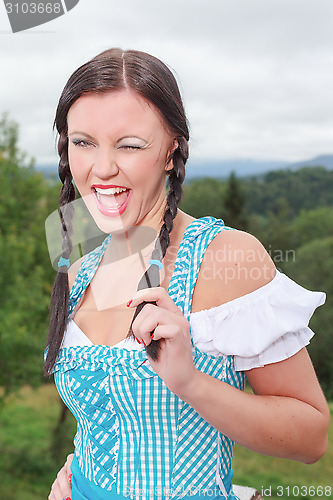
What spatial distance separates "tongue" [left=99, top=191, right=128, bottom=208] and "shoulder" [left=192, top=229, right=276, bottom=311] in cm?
23

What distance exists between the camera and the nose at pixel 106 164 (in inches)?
44.6

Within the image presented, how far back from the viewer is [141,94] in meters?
1.14

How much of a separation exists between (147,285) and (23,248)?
9.85m

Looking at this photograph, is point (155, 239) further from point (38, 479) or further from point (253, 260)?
point (38, 479)

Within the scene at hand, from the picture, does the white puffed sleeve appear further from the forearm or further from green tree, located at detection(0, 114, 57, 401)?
green tree, located at detection(0, 114, 57, 401)

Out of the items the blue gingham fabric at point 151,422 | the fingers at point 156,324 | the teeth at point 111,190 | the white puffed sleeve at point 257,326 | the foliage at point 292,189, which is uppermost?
the teeth at point 111,190

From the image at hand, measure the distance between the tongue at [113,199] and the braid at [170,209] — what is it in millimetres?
110

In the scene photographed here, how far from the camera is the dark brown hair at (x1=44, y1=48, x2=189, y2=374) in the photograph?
1.15 meters

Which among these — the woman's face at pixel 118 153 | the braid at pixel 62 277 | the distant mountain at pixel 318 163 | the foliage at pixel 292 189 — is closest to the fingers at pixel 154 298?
the woman's face at pixel 118 153

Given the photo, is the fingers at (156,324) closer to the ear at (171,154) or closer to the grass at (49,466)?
the ear at (171,154)

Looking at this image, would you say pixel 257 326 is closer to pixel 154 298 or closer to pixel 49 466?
pixel 154 298

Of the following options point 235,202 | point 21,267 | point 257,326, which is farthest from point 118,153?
point 235,202

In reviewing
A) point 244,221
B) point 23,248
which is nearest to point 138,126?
point 23,248

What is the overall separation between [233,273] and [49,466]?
1210 cm
